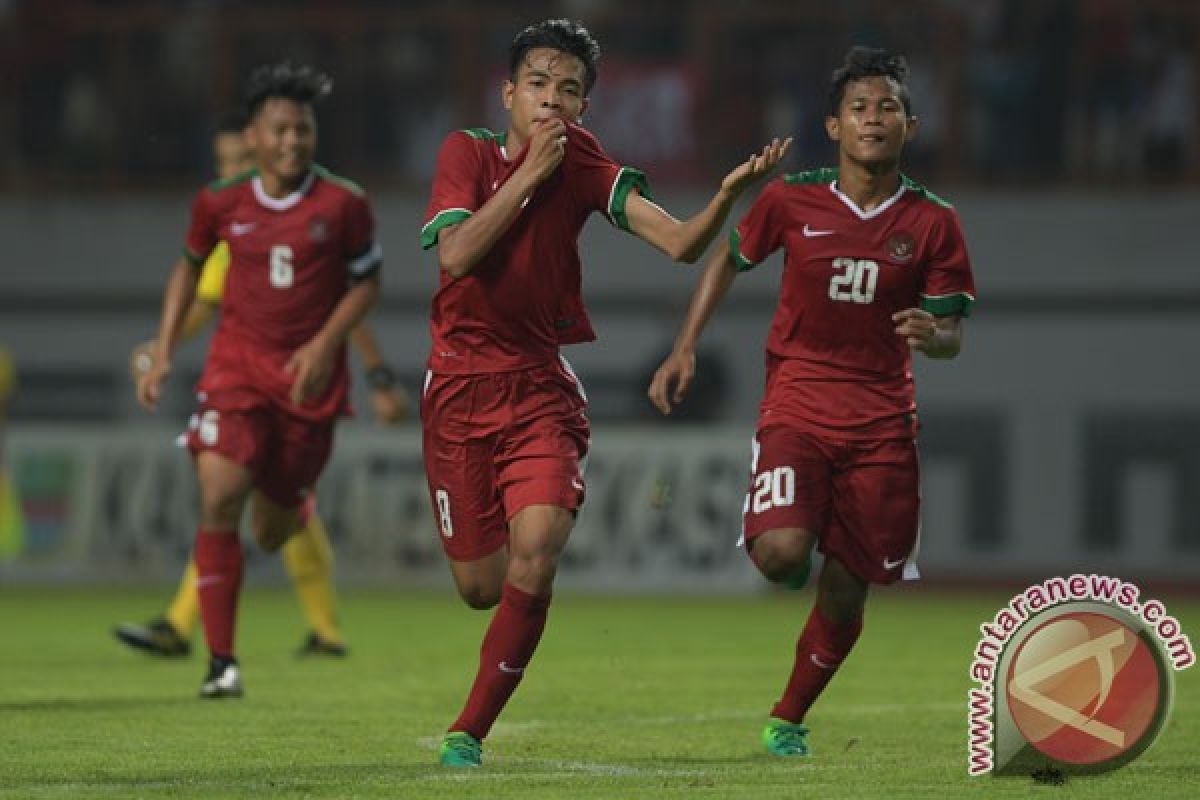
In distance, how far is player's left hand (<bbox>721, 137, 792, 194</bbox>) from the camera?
6160 mm

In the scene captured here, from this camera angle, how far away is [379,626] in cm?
1385

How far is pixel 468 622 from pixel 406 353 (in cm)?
722

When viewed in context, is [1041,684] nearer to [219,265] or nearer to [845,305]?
[845,305]

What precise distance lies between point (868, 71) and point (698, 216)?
4.33ft

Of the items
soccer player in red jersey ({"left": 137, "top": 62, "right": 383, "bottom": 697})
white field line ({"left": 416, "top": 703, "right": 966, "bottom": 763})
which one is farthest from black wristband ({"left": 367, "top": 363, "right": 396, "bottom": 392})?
white field line ({"left": 416, "top": 703, "right": 966, "bottom": 763})

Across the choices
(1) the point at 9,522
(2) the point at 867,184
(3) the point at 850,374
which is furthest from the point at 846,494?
(1) the point at 9,522

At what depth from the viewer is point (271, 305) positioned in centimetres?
979

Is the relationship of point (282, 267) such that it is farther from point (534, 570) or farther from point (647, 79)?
point (647, 79)

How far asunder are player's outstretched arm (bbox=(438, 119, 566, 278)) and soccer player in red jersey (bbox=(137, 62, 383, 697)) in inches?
114

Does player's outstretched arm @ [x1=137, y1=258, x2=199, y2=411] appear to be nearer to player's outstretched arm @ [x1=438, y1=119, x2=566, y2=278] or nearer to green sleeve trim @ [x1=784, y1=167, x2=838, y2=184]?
green sleeve trim @ [x1=784, y1=167, x2=838, y2=184]

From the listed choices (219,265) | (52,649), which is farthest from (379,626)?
(219,265)

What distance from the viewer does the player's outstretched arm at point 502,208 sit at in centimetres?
654

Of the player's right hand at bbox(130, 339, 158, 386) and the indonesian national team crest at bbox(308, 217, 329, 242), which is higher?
the indonesian national team crest at bbox(308, 217, 329, 242)

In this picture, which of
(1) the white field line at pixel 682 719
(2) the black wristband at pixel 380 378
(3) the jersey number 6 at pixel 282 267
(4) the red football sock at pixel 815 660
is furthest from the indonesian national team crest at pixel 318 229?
(4) the red football sock at pixel 815 660
